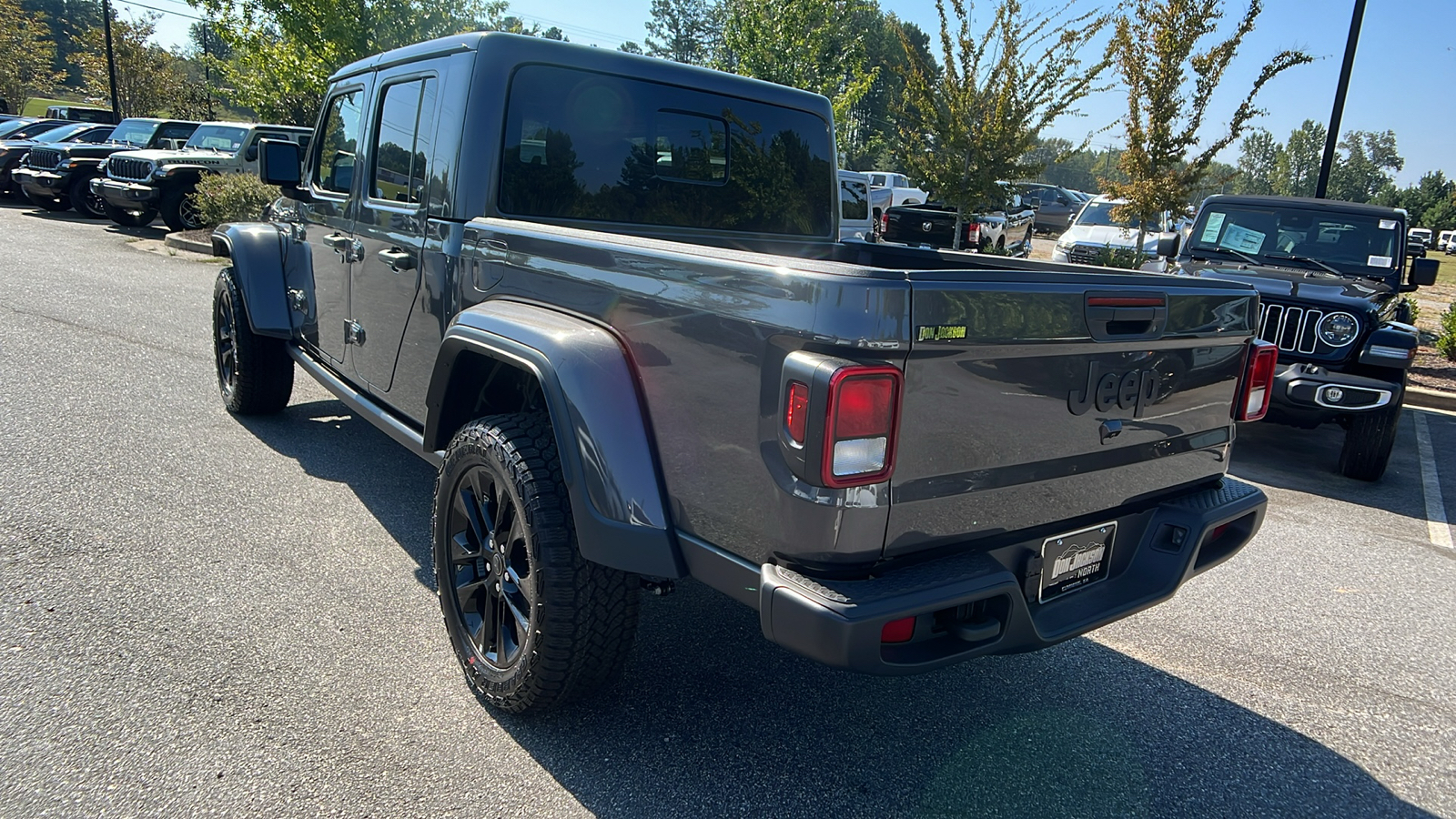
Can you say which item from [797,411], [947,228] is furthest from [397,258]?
[947,228]

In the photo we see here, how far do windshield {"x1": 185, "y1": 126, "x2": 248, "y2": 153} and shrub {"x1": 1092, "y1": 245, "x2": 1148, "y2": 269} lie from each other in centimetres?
1446

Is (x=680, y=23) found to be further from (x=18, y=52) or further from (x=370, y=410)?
(x=370, y=410)

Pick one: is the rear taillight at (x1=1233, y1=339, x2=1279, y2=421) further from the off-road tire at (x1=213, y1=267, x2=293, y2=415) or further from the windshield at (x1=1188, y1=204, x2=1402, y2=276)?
the windshield at (x1=1188, y1=204, x2=1402, y2=276)

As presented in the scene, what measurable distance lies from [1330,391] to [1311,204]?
8.05 feet

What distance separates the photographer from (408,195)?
3.64m

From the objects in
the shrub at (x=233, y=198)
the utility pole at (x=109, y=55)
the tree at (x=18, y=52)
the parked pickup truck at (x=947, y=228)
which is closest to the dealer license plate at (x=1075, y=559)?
the parked pickup truck at (x=947, y=228)

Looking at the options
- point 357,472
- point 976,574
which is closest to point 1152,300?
point 976,574

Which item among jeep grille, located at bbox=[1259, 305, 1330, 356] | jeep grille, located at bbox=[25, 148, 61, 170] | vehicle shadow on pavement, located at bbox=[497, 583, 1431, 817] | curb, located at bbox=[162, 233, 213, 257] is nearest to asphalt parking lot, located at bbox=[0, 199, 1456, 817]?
vehicle shadow on pavement, located at bbox=[497, 583, 1431, 817]

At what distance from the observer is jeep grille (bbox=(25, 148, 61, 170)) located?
58.4ft

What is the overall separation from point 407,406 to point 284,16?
18.6m

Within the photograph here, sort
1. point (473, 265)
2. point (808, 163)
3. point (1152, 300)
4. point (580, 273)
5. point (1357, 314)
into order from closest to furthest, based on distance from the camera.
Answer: point (1152, 300), point (580, 273), point (473, 265), point (808, 163), point (1357, 314)

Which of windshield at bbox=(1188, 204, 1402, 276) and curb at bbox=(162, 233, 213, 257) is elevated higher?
Result: windshield at bbox=(1188, 204, 1402, 276)

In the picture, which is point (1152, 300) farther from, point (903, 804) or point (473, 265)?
point (473, 265)

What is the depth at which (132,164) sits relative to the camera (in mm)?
15016
